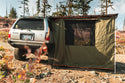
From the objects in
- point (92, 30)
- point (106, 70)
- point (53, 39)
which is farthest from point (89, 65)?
point (53, 39)

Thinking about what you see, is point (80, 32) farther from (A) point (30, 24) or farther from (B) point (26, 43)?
(B) point (26, 43)

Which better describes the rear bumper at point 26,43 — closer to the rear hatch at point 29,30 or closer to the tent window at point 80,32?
the rear hatch at point 29,30

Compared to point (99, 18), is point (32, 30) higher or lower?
lower

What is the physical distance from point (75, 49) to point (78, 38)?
0.58 metres

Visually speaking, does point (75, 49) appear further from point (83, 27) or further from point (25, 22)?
point (25, 22)

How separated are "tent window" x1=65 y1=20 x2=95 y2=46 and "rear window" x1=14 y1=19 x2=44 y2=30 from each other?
53.2 inches

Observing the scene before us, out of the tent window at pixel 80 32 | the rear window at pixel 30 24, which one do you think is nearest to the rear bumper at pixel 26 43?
the rear window at pixel 30 24

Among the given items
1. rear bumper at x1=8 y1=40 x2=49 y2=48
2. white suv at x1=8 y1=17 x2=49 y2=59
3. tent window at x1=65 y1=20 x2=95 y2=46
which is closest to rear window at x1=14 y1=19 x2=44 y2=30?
white suv at x1=8 y1=17 x2=49 y2=59

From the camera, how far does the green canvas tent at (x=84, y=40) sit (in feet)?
14.7

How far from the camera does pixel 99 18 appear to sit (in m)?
4.59

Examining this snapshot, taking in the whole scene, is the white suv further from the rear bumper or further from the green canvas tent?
the green canvas tent

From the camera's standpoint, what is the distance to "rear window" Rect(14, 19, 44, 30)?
169 inches

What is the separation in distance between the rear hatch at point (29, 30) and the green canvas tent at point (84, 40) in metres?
0.67

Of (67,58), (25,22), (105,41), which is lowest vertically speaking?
(67,58)
